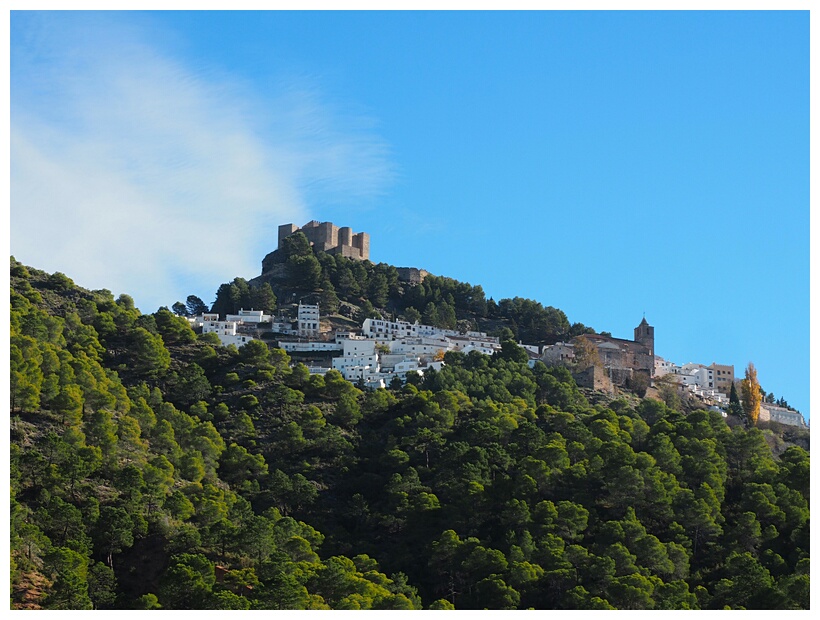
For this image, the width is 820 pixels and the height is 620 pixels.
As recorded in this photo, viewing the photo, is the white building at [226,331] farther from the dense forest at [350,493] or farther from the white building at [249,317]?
the dense forest at [350,493]

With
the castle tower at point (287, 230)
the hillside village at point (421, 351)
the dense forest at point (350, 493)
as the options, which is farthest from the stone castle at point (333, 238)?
the dense forest at point (350, 493)

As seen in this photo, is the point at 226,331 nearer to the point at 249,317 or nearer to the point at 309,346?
the point at 249,317

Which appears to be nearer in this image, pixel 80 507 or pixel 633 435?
pixel 80 507

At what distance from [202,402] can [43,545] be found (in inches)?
689

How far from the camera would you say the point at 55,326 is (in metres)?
54.3

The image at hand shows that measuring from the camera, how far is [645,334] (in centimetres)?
7681

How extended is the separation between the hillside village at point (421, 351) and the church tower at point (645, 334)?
2.2 inches

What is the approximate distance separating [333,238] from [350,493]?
42.7 m

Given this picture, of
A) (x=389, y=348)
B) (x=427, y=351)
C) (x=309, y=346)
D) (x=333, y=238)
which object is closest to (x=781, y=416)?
(x=427, y=351)

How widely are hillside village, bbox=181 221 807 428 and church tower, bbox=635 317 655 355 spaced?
0.19ft

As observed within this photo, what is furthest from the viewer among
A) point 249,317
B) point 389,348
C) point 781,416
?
point 249,317

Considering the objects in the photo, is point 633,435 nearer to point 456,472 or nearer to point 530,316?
point 456,472

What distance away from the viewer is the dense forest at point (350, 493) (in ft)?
121

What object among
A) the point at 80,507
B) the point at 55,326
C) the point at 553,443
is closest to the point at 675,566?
the point at 553,443
